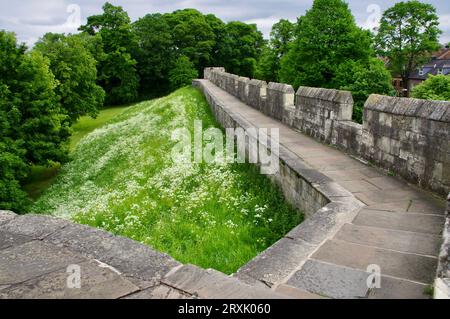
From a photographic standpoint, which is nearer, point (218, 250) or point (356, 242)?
point (356, 242)

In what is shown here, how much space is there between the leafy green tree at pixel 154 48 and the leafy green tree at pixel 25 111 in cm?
3241

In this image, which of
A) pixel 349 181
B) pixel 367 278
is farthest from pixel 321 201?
pixel 367 278

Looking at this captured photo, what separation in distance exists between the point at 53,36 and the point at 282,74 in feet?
62.1

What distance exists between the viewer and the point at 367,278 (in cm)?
325

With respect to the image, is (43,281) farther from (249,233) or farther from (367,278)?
(249,233)

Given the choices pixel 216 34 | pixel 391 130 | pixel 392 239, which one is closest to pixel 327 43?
pixel 391 130

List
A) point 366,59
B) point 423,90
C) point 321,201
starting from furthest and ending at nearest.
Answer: point 366,59 → point 423,90 → point 321,201

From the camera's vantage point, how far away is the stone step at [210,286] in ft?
7.48

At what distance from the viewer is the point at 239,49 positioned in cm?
5984

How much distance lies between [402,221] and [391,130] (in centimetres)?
215

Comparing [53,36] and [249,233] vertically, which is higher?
[53,36]

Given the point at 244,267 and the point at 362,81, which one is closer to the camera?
the point at 244,267

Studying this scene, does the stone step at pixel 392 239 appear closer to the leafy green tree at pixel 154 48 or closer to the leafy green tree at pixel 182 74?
the leafy green tree at pixel 182 74

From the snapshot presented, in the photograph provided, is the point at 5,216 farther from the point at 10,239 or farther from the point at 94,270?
the point at 94,270
